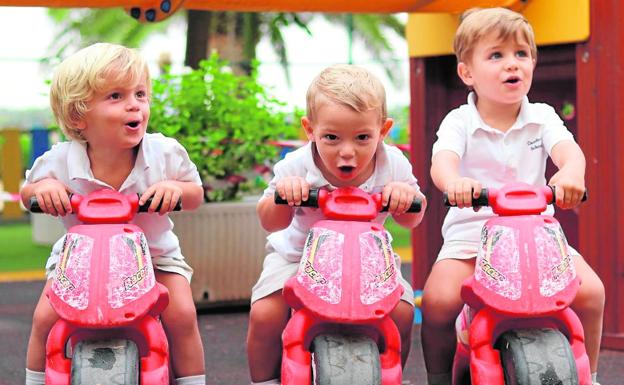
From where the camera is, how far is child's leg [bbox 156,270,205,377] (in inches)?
142

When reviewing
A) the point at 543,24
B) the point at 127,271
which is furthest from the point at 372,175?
the point at 543,24

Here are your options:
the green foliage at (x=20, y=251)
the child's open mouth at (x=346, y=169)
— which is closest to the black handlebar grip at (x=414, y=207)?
the child's open mouth at (x=346, y=169)

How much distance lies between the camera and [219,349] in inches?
215

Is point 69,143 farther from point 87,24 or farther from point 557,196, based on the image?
point 87,24

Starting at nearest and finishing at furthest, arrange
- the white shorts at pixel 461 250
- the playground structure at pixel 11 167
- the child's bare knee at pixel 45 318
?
the child's bare knee at pixel 45 318 < the white shorts at pixel 461 250 < the playground structure at pixel 11 167

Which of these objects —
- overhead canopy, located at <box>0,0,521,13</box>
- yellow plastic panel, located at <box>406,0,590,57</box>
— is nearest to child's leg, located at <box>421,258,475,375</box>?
yellow plastic panel, located at <box>406,0,590,57</box>

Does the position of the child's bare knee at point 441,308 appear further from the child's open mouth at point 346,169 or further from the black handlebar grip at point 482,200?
the child's open mouth at point 346,169

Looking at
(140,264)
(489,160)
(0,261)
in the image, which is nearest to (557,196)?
(489,160)

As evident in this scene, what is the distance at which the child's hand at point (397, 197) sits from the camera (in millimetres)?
3434

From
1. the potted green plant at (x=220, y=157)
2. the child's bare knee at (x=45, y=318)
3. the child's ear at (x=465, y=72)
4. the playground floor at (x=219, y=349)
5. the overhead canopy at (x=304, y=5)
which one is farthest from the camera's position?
the potted green plant at (x=220, y=157)

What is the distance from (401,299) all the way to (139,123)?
103 cm

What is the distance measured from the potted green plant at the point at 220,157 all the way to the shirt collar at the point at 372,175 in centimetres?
280

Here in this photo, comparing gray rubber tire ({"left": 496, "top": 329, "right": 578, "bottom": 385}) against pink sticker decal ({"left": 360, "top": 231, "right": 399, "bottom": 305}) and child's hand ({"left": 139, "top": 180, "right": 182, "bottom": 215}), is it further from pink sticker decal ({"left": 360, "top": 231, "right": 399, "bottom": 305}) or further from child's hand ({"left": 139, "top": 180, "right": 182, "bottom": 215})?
child's hand ({"left": 139, "top": 180, "right": 182, "bottom": 215})

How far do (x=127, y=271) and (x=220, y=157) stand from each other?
11.3 ft
